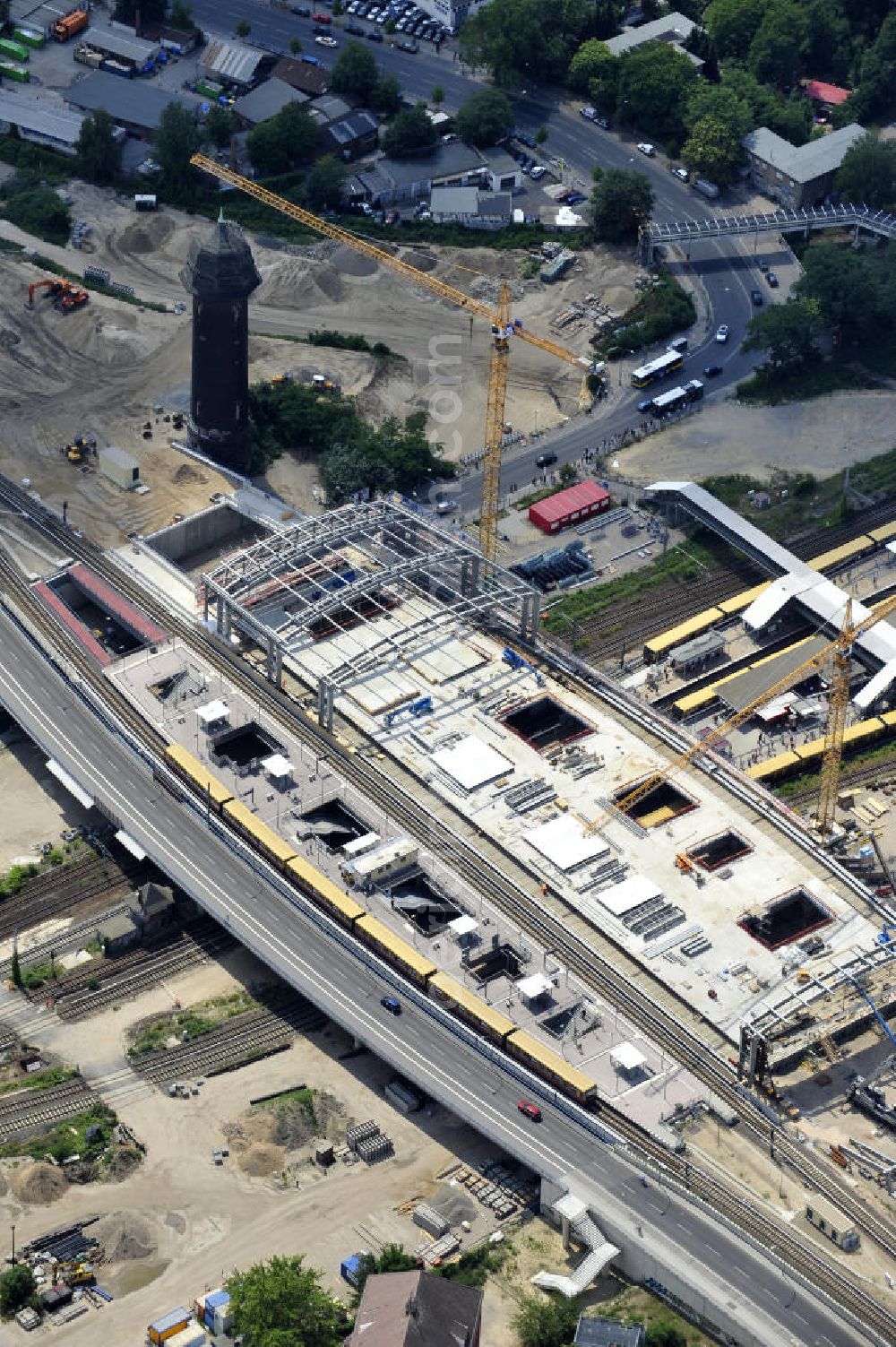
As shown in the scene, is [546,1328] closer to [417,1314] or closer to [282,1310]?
[417,1314]

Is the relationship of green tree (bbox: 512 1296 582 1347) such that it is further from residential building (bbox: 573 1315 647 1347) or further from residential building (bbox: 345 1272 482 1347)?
residential building (bbox: 345 1272 482 1347)

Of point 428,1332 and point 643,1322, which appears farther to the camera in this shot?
point 643,1322

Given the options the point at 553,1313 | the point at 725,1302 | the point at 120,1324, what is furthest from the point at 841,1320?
the point at 120,1324

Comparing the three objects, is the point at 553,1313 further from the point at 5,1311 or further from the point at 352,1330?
the point at 5,1311

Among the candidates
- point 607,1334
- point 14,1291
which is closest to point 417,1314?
point 607,1334

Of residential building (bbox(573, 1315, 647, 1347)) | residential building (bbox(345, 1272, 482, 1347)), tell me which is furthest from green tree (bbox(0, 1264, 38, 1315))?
residential building (bbox(573, 1315, 647, 1347))
